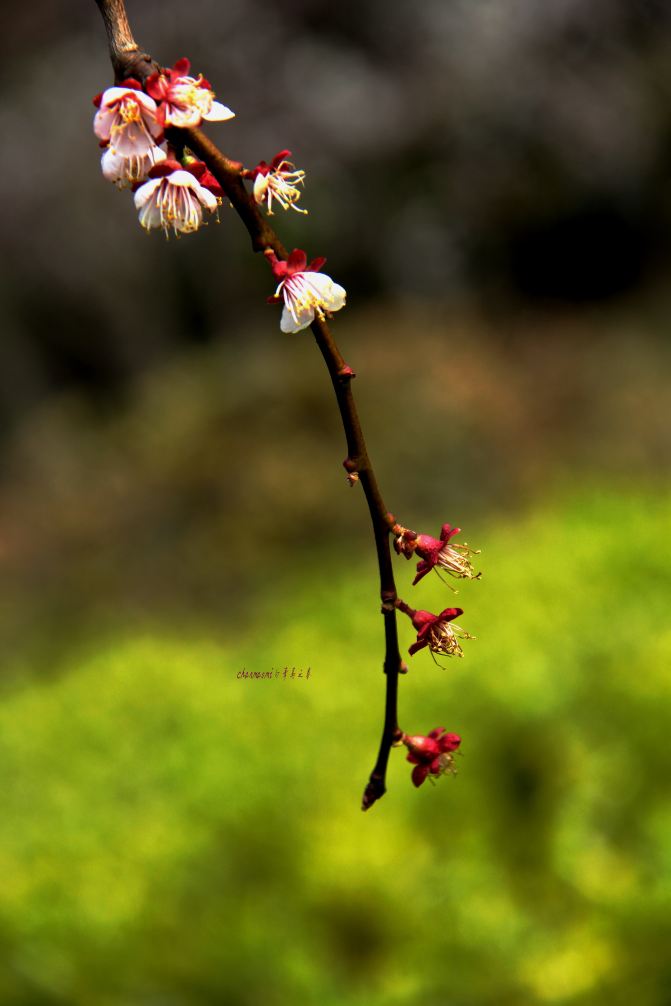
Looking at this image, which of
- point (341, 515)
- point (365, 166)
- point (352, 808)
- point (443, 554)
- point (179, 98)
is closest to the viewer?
point (179, 98)

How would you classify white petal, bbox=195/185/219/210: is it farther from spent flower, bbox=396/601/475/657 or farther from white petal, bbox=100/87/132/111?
spent flower, bbox=396/601/475/657

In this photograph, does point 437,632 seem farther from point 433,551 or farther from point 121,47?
point 121,47

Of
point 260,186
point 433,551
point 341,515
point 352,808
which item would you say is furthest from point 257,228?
point 341,515

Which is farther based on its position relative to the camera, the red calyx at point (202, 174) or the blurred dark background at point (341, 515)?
the blurred dark background at point (341, 515)

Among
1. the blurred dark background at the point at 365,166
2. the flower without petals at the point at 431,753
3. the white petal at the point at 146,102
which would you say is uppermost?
the blurred dark background at the point at 365,166

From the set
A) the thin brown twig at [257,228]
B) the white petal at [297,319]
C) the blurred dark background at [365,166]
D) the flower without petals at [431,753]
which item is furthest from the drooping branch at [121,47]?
the blurred dark background at [365,166]

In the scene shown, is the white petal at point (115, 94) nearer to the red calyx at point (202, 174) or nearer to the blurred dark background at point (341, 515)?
the red calyx at point (202, 174)
